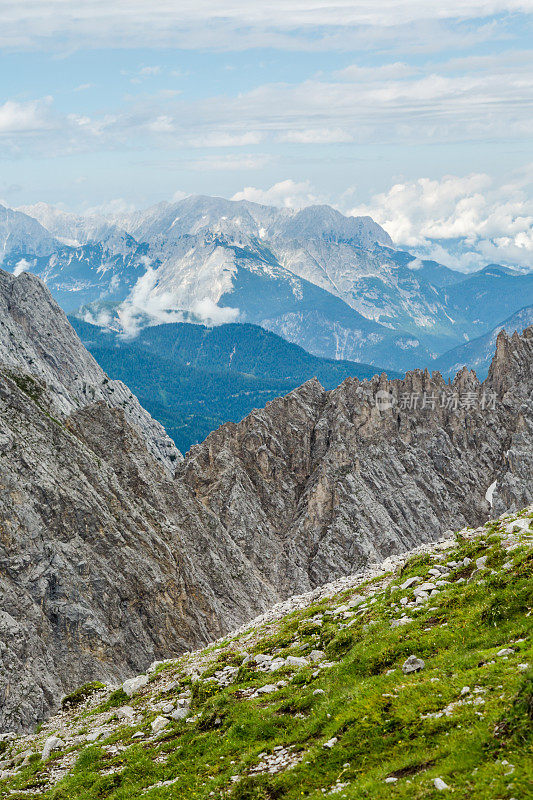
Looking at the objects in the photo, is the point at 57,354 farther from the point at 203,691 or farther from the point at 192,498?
the point at 203,691

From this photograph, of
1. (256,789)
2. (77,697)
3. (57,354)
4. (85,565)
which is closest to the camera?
(256,789)

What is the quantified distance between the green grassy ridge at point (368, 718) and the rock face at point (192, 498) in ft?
68.2

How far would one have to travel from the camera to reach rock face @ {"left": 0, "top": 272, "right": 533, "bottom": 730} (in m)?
54.5

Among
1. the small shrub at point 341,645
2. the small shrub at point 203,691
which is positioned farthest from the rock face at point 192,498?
the small shrub at point 341,645

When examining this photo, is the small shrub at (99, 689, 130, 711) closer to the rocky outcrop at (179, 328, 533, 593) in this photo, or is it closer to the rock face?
the rock face

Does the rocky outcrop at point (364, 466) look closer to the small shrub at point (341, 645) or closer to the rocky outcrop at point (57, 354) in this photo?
the rocky outcrop at point (57, 354)

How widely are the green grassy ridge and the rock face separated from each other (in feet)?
68.2

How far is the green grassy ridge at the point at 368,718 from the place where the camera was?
17.3 meters

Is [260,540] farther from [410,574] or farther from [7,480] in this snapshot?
[410,574]

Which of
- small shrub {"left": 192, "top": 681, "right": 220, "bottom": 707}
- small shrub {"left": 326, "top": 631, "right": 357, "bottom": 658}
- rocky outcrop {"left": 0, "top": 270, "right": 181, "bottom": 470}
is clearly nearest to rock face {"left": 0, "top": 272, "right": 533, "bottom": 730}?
rocky outcrop {"left": 0, "top": 270, "right": 181, "bottom": 470}

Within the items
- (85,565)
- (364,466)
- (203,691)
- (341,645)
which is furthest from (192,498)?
(341,645)

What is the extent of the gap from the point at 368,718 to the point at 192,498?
233ft

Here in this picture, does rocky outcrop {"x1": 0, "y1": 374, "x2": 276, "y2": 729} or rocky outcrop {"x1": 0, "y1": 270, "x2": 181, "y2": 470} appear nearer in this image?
rocky outcrop {"x1": 0, "y1": 374, "x2": 276, "y2": 729}

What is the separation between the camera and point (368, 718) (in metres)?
20.7
